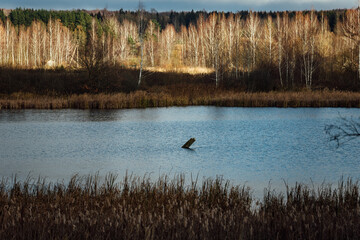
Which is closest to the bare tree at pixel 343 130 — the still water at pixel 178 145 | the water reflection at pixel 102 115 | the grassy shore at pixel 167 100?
the still water at pixel 178 145

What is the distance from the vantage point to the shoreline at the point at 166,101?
31062mm

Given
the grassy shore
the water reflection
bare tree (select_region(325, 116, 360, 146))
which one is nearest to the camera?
bare tree (select_region(325, 116, 360, 146))

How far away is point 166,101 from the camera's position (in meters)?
33.8

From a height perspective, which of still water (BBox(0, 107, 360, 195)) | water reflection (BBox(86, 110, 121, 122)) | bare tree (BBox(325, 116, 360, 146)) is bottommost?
still water (BBox(0, 107, 360, 195))

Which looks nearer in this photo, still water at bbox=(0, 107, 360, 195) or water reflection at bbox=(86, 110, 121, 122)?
still water at bbox=(0, 107, 360, 195)

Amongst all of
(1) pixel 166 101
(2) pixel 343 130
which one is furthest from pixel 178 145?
(1) pixel 166 101

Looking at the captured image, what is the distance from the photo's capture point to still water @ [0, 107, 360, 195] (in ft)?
41.7

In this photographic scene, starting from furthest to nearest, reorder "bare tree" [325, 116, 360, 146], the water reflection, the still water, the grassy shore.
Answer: the grassy shore < the water reflection < the still water < "bare tree" [325, 116, 360, 146]

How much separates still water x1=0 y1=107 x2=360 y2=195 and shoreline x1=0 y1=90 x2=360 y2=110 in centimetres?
155

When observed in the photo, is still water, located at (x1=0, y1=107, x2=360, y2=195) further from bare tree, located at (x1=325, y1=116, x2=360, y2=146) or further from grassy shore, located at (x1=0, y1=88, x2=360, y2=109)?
grassy shore, located at (x1=0, y1=88, x2=360, y2=109)

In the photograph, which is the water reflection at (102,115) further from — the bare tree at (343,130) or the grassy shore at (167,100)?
the bare tree at (343,130)

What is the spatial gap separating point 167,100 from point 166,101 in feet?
0.35

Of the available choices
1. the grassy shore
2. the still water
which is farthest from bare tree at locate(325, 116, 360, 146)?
the grassy shore

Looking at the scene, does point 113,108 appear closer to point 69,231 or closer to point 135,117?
point 135,117
